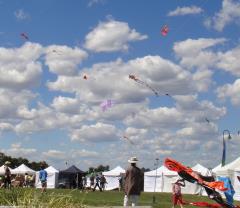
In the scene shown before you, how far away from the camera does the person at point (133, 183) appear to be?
15258 millimetres

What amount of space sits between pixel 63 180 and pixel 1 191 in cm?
4840

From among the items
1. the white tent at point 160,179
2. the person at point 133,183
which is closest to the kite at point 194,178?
the person at point 133,183

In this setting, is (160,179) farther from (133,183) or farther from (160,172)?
(133,183)

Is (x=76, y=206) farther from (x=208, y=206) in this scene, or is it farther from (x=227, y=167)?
(x=227, y=167)

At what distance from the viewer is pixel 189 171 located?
5.68 m

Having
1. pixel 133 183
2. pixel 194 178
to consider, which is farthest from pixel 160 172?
pixel 194 178

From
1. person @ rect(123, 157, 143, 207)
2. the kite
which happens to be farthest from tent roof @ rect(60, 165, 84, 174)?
the kite

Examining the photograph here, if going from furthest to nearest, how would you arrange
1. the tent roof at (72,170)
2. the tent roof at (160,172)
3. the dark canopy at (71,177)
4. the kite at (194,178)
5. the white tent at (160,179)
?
the tent roof at (72,170)
the dark canopy at (71,177)
the tent roof at (160,172)
the white tent at (160,179)
the kite at (194,178)

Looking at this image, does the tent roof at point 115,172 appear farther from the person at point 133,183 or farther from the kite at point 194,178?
the kite at point 194,178

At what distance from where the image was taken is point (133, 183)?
15.3 metres

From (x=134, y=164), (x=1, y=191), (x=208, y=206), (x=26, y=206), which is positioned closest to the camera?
(x=208, y=206)

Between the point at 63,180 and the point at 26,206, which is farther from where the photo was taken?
the point at 63,180

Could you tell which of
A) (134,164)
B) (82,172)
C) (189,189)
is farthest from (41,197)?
(82,172)

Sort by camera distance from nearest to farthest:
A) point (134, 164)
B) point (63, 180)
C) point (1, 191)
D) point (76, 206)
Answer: point (76, 206), point (1, 191), point (134, 164), point (63, 180)
